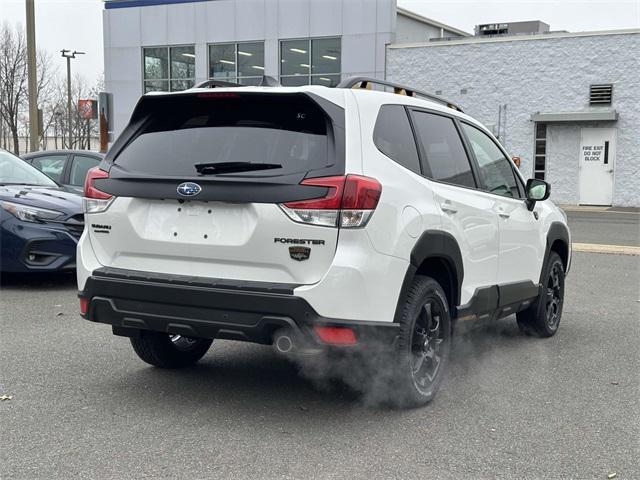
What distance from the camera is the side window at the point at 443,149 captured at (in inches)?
189

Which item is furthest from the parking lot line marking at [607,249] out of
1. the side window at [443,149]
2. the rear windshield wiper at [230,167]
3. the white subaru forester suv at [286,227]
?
the rear windshield wiper at [230,167]

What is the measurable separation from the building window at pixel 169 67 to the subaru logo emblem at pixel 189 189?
93.9 feet

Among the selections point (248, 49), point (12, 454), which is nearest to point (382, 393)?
point (12, 454)

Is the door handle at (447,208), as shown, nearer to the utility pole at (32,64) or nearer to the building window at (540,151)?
the utility pole at (32,64)

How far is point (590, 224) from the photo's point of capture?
19.1 meters

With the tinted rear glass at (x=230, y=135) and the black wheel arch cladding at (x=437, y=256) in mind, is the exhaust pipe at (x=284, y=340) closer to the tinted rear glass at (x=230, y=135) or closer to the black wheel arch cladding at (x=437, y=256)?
the black wheel arch cladding at (x=437, y=256)

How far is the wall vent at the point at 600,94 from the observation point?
25.3 metres

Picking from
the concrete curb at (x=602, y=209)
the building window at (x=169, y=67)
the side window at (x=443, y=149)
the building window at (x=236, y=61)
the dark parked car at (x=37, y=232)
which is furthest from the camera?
the building window at (x=169, y=67)

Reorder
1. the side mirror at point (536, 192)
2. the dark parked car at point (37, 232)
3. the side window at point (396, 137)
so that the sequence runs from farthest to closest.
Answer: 1. the dark parked car at point (37, 232)
2. the side mirror at point (536, 192)
3. the side window at point (396, 137)

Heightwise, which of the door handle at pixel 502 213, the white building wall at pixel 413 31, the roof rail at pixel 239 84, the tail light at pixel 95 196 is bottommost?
the door handle at pixel 502 213

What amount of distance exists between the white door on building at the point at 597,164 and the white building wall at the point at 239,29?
8.02 meters

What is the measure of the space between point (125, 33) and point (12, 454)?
104 ft

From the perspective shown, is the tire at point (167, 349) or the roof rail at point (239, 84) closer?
the roof rail at point (239, 84)

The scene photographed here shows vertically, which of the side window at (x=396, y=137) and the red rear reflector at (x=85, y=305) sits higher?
the side window at (x=396, y=137)
